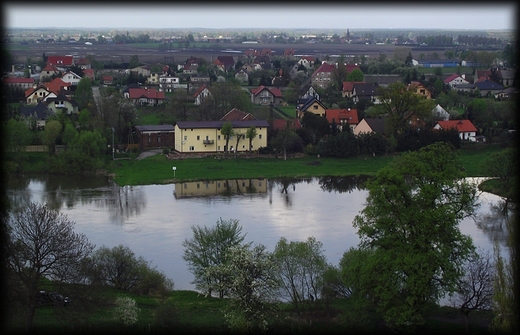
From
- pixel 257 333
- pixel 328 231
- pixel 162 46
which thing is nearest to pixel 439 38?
pixel 162 46

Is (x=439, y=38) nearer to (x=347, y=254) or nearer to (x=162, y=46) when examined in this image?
(x=162, y=46)

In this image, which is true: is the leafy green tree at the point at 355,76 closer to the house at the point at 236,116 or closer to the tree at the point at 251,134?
the house at the point at 236,116

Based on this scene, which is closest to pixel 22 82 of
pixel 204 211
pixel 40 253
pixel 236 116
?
pixel 236 116

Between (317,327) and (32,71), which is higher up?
(32,71)

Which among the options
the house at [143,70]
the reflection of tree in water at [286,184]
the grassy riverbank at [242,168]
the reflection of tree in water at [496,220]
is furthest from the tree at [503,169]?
the house at [143,70]

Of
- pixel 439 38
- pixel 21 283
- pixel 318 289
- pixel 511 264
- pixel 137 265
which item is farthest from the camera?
pixel 439 38

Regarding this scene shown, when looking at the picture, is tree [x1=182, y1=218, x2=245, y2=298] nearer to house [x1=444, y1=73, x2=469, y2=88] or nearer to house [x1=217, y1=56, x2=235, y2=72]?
house [x1=444, y1=73, x2=469, y2=88]

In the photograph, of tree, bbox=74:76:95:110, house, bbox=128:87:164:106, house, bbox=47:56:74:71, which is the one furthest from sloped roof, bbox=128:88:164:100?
house, bbox=47:56:74:71
